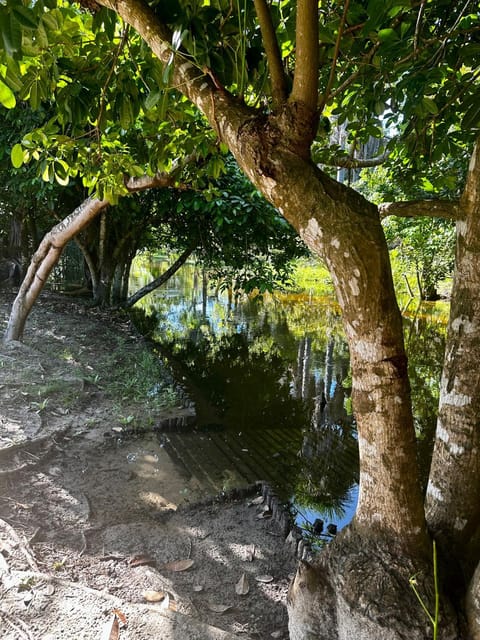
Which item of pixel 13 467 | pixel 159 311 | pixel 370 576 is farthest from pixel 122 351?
pixel 159 311

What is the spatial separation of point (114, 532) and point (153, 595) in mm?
655

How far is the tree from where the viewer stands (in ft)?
4.70

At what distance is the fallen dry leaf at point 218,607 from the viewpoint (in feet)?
7.13

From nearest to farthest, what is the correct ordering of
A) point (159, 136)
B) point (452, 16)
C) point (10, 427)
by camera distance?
1. point (452, 16)
2. point (159, 136)
3. point (10, 427)

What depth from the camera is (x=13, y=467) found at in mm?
3186

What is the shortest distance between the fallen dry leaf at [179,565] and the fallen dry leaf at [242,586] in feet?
0.99

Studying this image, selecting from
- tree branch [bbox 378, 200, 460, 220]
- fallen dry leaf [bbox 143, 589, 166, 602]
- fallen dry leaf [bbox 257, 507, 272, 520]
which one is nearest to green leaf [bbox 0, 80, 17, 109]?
tree branch [bbox 378, 200, 460, 220]

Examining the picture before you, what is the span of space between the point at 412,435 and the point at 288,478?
262 cm

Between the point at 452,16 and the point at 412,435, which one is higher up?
the point at 452,16

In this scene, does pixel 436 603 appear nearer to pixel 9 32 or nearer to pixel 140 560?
pixel 140 560

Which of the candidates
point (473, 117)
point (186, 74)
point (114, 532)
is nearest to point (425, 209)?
point (473, 117)

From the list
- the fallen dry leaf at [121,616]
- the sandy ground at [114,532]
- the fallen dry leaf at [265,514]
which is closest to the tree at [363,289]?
the sandy ground at [114,532]

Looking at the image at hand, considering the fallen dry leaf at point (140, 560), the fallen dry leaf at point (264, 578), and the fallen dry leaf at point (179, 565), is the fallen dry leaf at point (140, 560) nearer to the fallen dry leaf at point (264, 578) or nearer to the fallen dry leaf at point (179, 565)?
the fallen dry leaf at point (179, 565)

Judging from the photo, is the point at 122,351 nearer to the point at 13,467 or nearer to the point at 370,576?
the point at 13,467
